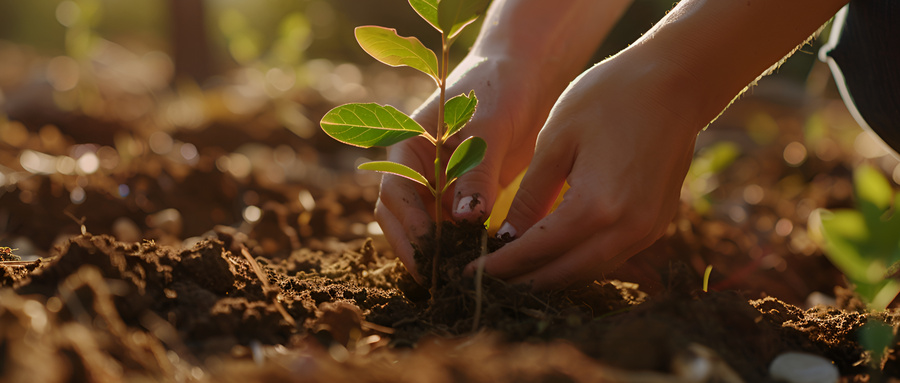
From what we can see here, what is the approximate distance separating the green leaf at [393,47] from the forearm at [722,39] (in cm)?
47

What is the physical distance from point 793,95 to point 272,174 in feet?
19.0

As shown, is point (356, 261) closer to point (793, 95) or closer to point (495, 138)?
point (495, 138)

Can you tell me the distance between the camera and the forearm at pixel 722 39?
3.83ft

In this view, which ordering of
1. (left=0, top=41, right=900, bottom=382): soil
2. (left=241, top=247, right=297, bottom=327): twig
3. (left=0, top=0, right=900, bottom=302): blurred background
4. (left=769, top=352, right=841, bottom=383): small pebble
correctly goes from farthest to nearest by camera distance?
(left=0, top=0, right=900, bottom=302): blurred background → (left=241, top=247, right=297, bottom=327): twig → (left=769, top=352, right=841, bottom=383): small pebble → (left=0, top=41, right=900, bottom=382): soil

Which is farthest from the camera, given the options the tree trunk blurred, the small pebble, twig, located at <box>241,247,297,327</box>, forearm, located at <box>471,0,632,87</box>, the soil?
the tree trunk blurred

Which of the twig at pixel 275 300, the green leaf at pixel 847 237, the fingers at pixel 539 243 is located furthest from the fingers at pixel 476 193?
the green leaf at pixel 847 237

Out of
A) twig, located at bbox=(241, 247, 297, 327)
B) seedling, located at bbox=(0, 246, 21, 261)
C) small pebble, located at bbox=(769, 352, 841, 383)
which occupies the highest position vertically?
small pebble, located at bbox=(769, 352, 841, 383)

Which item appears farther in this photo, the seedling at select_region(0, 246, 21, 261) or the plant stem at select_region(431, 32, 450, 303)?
the seedling at select_region(0, 246, 21, 261)

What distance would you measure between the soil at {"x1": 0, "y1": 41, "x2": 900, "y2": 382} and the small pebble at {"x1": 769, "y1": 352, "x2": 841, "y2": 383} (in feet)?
0.08

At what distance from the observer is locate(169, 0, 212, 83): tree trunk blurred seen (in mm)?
5496

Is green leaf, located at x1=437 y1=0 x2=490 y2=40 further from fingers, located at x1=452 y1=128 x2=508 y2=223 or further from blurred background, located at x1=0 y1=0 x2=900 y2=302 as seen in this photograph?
blurred background, located at x1=0 y1=0 x2=900 y2=302

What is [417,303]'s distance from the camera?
1.26 m

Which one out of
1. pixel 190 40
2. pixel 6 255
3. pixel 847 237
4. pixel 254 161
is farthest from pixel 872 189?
pixel 190 40

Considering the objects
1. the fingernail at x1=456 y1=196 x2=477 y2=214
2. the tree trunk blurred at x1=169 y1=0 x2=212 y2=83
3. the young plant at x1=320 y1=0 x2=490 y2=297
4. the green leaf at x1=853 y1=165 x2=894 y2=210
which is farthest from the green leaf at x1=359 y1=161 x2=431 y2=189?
the tree trunk blurred at x1=169 y1=0 x2=212 y2=83
